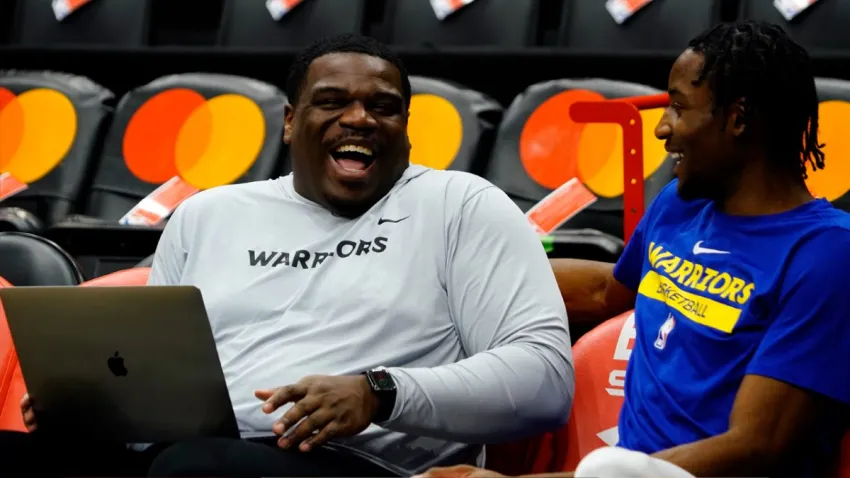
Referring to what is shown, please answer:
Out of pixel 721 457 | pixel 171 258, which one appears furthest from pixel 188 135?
pixel 721 457

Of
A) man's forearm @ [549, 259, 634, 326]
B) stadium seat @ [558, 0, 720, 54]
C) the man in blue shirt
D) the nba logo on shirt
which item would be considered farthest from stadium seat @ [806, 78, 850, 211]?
the nba logo on shirt

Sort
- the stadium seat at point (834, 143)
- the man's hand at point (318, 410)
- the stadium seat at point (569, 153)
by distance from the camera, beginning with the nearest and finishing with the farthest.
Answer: the man's hand at point (318, 410) → the stadium seat at point (834, 143) → the stadium seat at point (569, 153)

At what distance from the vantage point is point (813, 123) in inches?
60.2

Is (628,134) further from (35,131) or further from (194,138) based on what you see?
(35,131)

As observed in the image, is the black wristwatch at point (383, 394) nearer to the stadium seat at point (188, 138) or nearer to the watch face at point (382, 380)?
the watch face at point (382, 380)

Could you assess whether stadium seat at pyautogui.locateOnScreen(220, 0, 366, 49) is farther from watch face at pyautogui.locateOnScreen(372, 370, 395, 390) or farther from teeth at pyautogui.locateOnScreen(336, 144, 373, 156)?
watch face at pyautogui.locateOnScreen(372, 370, 395, 390)

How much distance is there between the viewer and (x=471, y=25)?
11.4 feet

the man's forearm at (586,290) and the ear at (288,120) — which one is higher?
the ear at (288,120)

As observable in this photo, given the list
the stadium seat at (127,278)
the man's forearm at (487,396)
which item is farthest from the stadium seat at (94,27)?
the man's forearm at (487,396)

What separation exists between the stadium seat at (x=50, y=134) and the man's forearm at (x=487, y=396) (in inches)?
78.9

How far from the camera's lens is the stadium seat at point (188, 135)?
10.5 ft

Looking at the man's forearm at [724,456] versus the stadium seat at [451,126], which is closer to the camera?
the man's forearm at [724,456]

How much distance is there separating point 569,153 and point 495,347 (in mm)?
1388

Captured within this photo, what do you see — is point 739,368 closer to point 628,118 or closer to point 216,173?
point 628,118
